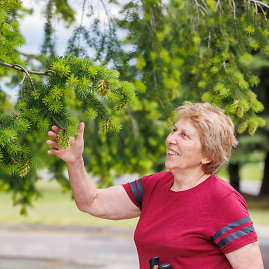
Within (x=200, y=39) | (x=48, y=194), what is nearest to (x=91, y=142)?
(x=200, y=39)

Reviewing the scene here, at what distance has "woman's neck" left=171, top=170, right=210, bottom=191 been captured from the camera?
2.10m

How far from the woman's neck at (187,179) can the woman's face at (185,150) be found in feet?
0.09

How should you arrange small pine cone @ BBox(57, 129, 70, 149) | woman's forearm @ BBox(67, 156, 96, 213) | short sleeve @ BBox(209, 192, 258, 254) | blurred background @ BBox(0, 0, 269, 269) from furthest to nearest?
blurred background @ BBox(0, 0, 269, 269) < woman's forearm @ BBox(67, 156, 96, 213) < small pine cone @ BBox(57, 129, 70, 149) < short sleeve @ BBox(209, 192, 258, 254)

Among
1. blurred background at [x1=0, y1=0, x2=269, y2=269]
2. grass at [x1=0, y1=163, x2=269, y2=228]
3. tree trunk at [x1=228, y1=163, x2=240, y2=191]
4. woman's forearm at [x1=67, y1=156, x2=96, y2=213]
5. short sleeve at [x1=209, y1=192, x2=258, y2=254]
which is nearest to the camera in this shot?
short sleeve at [x1=209, y1=192, x2=258, y2=254]

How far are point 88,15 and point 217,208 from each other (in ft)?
6.84

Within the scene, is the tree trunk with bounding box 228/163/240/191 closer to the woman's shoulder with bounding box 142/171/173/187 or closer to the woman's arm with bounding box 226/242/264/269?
the woman's shoulder with bounding box 142/171/173/187

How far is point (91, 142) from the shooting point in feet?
18.7

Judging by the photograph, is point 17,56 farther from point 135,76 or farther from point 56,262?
point 56,262

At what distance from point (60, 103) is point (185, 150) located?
60 cm

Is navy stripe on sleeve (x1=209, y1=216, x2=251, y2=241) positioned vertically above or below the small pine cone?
below

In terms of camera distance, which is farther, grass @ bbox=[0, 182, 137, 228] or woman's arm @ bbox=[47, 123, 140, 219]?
grass @ bbox=[0, 182, 137, 228]

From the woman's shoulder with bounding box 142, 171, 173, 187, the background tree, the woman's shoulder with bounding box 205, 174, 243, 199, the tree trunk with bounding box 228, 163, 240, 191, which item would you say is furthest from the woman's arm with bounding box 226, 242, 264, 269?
the tree trunk with bounding box 228, 163, 240, 191

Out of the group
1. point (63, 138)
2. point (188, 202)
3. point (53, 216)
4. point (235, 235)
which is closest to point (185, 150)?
point (188, 202)

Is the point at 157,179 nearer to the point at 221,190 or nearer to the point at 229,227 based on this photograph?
the point at 221,190
